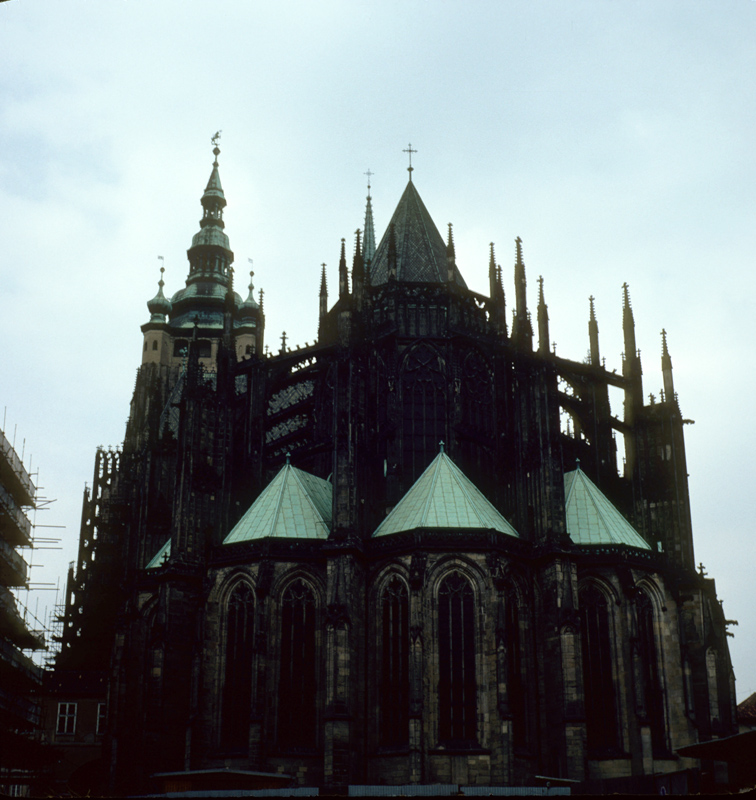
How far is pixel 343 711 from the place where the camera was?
35938 millimetres

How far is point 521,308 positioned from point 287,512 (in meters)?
13.9

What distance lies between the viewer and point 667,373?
47.6 metres

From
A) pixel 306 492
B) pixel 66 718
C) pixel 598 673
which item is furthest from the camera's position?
pixel 66 718

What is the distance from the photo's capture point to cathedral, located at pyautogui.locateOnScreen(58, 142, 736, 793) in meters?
37.0

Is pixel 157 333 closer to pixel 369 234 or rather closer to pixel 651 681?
pixel 369 234

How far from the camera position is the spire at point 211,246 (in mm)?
89500

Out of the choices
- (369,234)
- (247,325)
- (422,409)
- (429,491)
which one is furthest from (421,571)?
(247,325)

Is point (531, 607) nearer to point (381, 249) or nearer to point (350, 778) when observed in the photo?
point (350, 778)

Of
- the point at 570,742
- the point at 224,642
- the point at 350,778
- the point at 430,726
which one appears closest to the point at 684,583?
the point at 570,742

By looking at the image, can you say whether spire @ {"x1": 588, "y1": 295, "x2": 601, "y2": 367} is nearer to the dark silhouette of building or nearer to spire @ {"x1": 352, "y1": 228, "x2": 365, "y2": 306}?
spire @ {"x1": 352, "y1": 228, "x2": 365, "y2": 306}

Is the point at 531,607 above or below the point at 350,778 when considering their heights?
above

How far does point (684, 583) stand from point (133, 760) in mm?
23938

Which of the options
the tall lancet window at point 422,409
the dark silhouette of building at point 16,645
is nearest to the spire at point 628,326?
the tall lancet window at point 422,409

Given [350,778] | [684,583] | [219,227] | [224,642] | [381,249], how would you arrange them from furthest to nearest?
[219,227]
[381,249]
[684,583]
[224,642]
[350,778]
